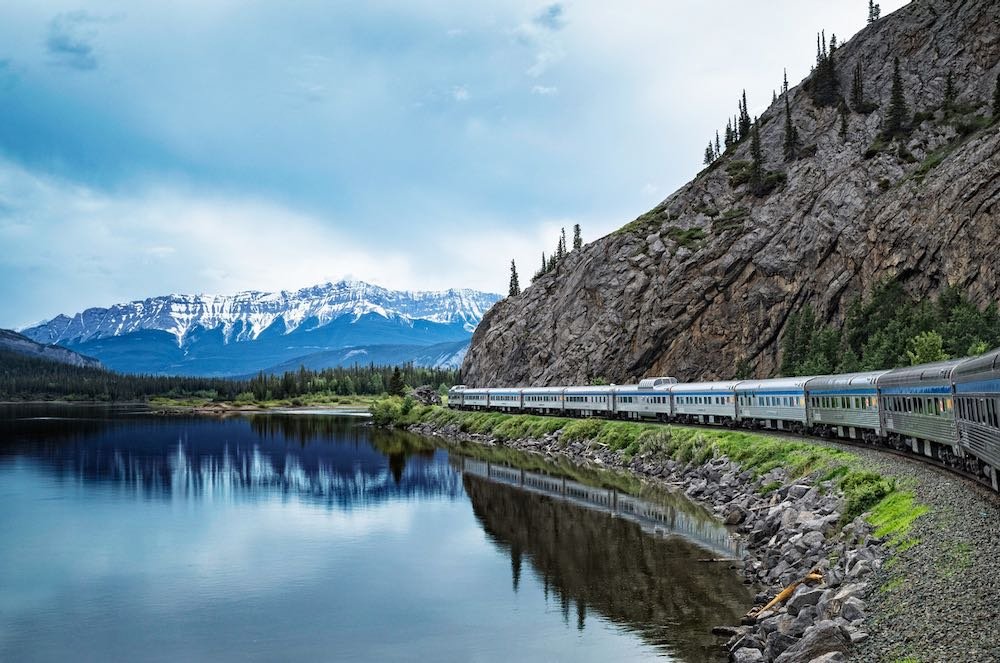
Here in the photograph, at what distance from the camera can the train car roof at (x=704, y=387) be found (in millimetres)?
63888

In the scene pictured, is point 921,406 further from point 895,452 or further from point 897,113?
point 897,113

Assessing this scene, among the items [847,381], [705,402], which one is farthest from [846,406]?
[705,402]

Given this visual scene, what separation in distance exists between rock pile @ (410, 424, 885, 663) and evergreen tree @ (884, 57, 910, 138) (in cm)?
8972

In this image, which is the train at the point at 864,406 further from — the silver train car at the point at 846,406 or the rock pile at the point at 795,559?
the rock pile at the point at 795,559

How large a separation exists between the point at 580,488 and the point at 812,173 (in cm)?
8524

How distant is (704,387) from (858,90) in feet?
281

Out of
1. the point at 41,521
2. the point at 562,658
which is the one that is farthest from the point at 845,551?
the point at 41,521

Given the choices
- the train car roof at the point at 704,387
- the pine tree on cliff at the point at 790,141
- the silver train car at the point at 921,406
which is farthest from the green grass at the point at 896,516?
the pine tree on cliff at the point at 790,141

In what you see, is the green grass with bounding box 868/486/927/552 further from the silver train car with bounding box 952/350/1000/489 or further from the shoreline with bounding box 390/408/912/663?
the silver train car with bounding box 952/350/1000/489

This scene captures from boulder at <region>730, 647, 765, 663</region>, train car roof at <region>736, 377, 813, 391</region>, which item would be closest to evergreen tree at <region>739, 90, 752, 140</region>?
train car roof at <region>736, 377, 813, 391</region>

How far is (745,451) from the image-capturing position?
1874 inches

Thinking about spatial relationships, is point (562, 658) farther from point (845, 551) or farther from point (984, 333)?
point (984, 333)

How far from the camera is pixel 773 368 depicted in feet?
343

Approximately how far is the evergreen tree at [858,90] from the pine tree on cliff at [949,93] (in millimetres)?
12178
